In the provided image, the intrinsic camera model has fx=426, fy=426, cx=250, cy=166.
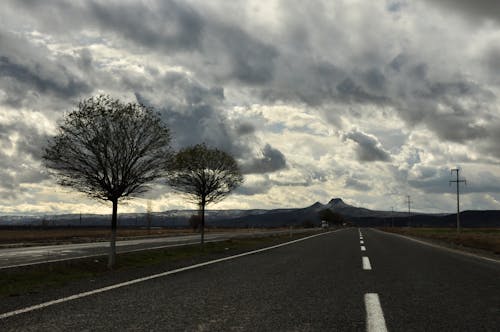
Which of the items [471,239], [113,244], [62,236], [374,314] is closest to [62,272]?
[113,244]

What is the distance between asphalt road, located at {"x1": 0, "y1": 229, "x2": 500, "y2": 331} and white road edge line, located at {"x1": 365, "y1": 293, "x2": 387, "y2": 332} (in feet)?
0.04

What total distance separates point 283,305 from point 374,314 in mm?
1279

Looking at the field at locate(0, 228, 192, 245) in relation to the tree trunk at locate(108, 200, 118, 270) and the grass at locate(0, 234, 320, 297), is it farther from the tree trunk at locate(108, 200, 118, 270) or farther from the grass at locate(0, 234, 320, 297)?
the tree trunk at locate(108, 200, 118, 270)

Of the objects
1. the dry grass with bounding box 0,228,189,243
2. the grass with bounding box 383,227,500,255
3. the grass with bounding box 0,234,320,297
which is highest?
the grass with bounding box 0,234,320,297

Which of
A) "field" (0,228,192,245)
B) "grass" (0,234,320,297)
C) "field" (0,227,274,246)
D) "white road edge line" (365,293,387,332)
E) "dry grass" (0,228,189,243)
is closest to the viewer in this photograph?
"white road edge line" (365,293,387,332)

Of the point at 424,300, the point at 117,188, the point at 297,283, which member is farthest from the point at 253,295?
the point at 117,188

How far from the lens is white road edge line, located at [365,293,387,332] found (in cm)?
475

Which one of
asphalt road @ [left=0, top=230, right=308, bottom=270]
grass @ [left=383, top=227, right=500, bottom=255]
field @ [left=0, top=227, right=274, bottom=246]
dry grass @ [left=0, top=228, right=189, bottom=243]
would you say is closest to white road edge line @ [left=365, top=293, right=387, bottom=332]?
asphalt road @ [left=0, top=230, right=308, bottom=270]

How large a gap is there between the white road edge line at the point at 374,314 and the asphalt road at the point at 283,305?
12 mm

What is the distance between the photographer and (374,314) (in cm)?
549

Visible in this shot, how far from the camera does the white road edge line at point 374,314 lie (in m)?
4.75

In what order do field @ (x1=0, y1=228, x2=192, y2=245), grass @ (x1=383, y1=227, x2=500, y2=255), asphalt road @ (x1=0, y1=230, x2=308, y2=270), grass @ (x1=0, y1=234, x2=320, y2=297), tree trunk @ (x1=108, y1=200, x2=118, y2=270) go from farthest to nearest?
field @ (x1=0, y1=228, x2=192, y2=245)
grass @ (x1=383, y1=227, x2=500, y2=255)
asphalt road @ (x1=0, y1=230, x2=308, y2=270)
tree trunk @ (x1=108, y1=200, x2=118, y2=270)
grass @ (x1=0, y1=234, x2=320, y2=297)

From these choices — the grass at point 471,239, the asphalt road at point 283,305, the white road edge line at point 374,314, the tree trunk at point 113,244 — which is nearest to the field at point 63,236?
the tree trunk at point 113,244

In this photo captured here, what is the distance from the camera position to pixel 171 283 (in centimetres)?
838
